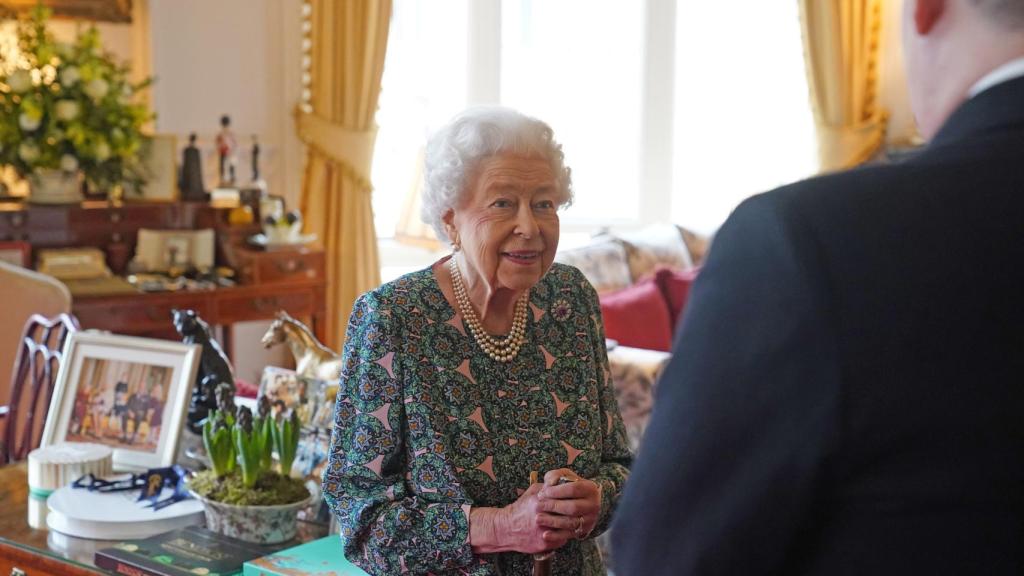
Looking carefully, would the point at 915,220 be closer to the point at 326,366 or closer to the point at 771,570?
the point at 771,570

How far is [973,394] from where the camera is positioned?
723mm

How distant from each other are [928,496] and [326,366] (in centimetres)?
165

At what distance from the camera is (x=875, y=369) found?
2.37 feet

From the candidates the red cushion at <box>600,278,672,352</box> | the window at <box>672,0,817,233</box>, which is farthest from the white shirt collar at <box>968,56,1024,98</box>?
the window at <box>672,0,817,233</box>

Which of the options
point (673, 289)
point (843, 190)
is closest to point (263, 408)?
point (843, 190)

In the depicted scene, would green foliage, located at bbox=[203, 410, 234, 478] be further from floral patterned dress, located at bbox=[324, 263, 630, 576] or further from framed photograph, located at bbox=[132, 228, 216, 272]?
framed photograph, located at bbox=[132, 228, 216, 272]

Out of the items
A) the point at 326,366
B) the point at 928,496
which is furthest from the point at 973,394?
the point at 326,366

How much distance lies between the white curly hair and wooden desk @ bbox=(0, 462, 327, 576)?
63cm

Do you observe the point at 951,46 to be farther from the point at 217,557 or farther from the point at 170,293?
the point at 170,293

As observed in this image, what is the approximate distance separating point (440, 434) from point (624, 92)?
5136 mm

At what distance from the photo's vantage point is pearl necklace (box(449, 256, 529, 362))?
5.82 feet

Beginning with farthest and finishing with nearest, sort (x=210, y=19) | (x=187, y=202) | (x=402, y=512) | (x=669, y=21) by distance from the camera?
(x=669, y=21) → (x=210, y=19) → (x=187, y=202) → (x=402, y=512)

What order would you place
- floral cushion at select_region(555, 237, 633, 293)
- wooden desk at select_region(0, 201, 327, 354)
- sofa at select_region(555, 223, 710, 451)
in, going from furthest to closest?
floral cushion at select_region(555, 237, 633, 293) → wooden desk at select_region(0, 201, 327, 354) → sofa at select_region(555, 223, 710, 451)

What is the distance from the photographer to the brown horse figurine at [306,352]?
2.23 m
